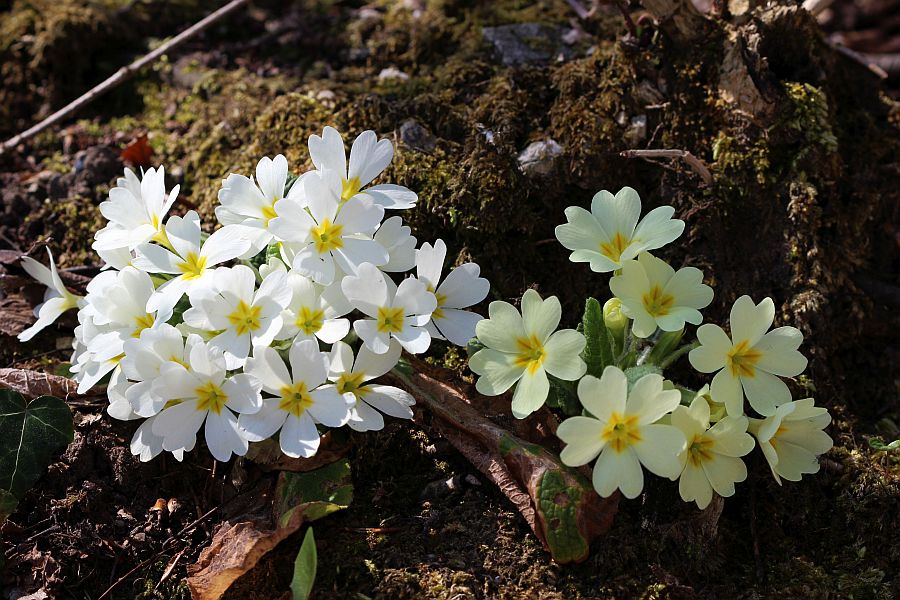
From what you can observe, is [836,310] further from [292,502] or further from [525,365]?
[292,502]

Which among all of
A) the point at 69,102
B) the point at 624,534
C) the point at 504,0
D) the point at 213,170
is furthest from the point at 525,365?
the point at 69,102

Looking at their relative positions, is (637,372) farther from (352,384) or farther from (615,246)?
(352,384)

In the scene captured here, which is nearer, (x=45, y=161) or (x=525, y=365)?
(x=525, y=365)

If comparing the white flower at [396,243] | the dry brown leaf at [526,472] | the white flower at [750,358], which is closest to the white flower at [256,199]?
the white flower at [396,243]

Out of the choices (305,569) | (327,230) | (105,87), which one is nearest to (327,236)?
(327,230)

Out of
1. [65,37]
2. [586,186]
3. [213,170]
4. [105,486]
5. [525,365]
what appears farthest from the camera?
[65,37]

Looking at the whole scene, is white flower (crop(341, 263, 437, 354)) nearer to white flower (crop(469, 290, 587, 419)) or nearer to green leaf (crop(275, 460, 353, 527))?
A: white flower (crop(469, 290, 587, 419))
